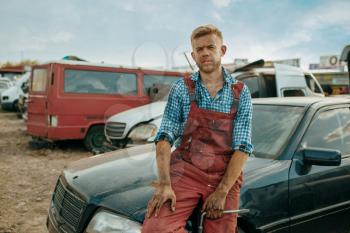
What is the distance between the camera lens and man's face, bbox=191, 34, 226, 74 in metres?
2.30

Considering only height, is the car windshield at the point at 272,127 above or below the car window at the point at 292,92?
below

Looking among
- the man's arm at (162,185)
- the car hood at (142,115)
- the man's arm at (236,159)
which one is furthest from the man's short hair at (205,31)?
the car hood at (142,115)

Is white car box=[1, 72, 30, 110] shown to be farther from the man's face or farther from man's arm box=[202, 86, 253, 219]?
man's arm box=[202, 86, 253, 219]

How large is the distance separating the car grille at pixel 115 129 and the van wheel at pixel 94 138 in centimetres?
155

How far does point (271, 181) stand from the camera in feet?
9.02

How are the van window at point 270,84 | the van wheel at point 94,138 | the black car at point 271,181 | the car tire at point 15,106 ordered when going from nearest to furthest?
the black car at point 271,181, the van window at point 270,84, the van wheel at point 94,138, the car tire at point 15,106

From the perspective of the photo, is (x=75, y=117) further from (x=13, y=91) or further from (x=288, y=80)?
(x=13, y=91)

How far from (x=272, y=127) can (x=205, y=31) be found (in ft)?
4.37

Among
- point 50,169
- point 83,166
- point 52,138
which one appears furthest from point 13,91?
point 83,166

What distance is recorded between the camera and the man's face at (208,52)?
2.30 meters

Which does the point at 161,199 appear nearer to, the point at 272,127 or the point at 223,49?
the point at 223,49

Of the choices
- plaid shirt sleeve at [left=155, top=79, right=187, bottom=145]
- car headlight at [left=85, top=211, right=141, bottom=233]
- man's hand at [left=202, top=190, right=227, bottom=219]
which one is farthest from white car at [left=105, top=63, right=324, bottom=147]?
man's hand at [left=202, top=190, right=227, bottom=219]

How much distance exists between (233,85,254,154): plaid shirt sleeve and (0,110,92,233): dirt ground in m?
2.74

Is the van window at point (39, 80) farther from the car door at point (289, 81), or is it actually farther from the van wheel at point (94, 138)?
the car door at point (289, 81)
